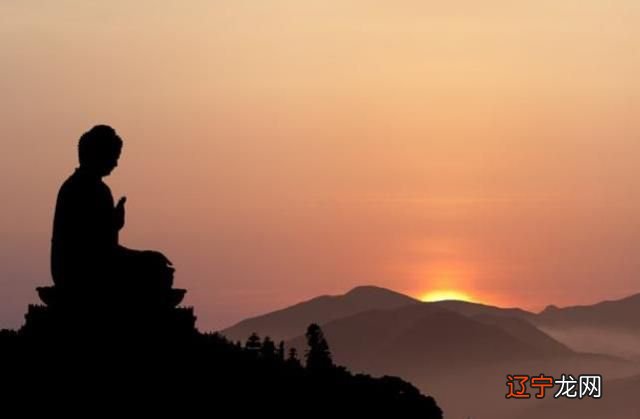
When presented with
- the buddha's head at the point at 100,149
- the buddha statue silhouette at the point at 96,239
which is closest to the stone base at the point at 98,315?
the buddha statue silhouette at the point at 96,239

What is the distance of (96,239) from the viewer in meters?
46.0

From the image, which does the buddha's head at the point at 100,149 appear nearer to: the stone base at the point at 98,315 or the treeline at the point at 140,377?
the stone base at the point at 98,315

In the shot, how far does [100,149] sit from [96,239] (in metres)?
2.60

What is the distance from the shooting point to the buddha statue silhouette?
45500 millimetres

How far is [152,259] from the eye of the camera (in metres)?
45.8

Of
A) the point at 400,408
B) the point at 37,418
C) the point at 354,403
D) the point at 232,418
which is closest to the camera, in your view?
the point at 37,418

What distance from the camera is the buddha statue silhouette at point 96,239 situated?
45500mm

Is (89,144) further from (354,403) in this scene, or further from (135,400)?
(354,403)

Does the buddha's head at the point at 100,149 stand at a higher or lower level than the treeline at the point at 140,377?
higher

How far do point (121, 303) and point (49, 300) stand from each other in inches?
79.7

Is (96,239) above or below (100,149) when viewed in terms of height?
below

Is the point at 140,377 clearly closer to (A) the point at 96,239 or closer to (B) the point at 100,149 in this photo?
(A) the point at 96,239

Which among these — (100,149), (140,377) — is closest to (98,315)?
(140,377)

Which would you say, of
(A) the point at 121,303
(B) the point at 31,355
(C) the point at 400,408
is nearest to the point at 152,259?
(A) the point at 121,303
